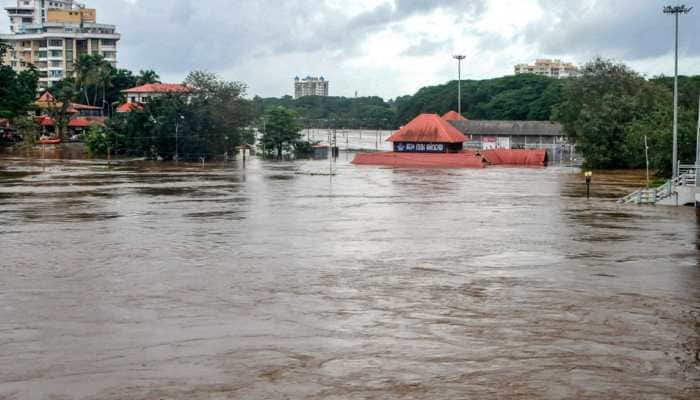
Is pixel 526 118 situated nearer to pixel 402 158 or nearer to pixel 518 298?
pixel 402 158

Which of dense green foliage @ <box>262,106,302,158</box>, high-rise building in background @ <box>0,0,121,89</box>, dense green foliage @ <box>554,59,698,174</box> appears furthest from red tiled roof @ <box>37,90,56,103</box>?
dense green foliage @ <box>554,59,698,174</box>

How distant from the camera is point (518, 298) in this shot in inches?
666

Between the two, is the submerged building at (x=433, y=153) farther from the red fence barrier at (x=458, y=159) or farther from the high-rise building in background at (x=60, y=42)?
the high-rise building in background at (x=60, y=42)

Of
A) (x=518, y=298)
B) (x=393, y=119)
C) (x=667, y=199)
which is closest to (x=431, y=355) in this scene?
(x=518, y=298)

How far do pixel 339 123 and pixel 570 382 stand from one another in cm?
16545

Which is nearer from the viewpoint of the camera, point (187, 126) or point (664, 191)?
point (664, 191)

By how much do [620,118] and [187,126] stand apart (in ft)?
117

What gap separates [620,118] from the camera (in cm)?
6156

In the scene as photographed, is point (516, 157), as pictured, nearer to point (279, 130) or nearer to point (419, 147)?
point (419, 147)

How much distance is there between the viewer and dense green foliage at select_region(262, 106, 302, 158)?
82000mm

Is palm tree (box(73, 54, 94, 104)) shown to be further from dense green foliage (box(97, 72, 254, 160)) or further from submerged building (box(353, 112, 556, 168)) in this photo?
submerged building (box(353, 112, 556, 168))

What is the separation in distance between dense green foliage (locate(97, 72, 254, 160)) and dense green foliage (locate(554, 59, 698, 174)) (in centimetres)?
2914

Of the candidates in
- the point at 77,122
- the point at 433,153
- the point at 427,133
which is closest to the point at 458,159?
the point at 433,153

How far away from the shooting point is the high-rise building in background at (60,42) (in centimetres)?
13600
